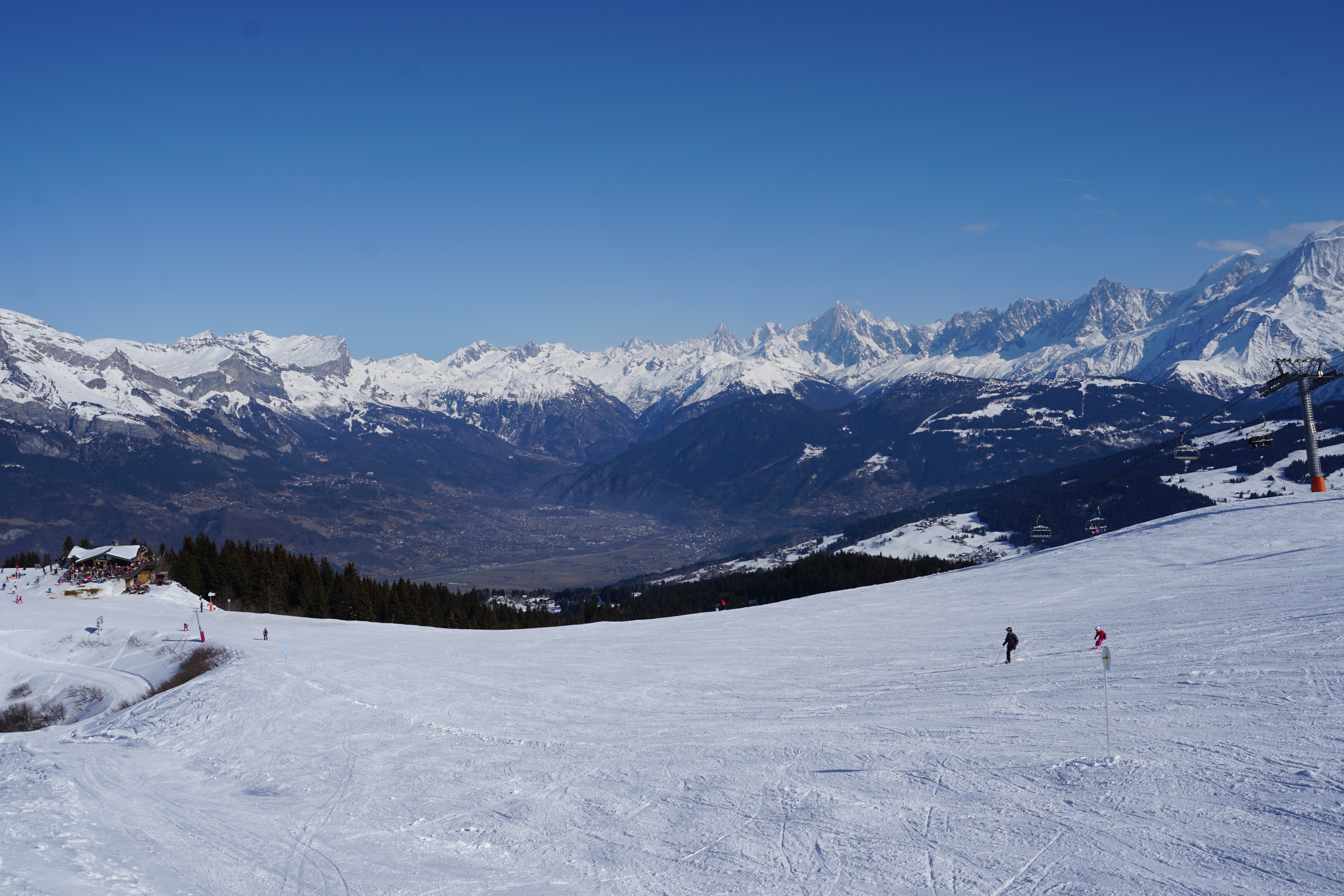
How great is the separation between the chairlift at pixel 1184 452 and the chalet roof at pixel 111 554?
3583 inches

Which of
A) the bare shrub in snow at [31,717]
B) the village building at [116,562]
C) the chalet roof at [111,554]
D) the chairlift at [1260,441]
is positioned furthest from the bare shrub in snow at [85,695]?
the chairlift at [1260,441]

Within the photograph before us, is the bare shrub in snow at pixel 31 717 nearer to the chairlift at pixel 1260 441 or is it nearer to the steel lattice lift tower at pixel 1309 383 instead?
the steel lattice lift tower at pixel 1309 383

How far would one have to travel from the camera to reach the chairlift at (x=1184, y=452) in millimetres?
62188

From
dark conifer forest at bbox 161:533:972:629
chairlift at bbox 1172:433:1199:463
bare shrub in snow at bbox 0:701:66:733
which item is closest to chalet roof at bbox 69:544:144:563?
dark conifer forest at bbox 161:533:972:629

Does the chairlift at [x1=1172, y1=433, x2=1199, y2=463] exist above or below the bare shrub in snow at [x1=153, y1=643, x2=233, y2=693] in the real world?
above

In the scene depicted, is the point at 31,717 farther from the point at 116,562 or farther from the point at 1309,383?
the point at 1309,383

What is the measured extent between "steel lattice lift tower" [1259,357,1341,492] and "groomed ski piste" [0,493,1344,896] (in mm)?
23251

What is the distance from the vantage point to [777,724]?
22719 mm

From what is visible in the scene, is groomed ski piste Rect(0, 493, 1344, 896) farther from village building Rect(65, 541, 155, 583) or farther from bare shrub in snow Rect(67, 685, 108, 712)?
village building Rect(65, 541, 155, 583)

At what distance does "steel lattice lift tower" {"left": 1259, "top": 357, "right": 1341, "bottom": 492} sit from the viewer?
5659cm

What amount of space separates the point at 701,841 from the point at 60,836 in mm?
14689

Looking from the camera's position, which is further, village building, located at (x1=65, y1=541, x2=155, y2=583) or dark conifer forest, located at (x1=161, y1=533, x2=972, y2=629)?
dark conifer forest, located at (x1=161, y1=533, x2=972, y2=629)

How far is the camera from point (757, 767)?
1905 centimetres

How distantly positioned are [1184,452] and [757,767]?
60.2 metres
